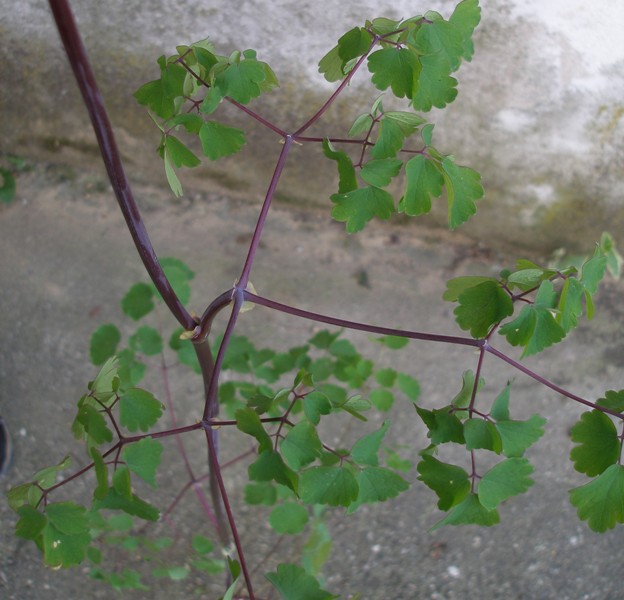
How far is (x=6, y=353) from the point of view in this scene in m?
1.80

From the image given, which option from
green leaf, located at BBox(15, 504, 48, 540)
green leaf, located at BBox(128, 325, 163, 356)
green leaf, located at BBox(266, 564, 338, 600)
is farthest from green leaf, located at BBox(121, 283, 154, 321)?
green leaf, located at BBox(266, 564, 338, 600)

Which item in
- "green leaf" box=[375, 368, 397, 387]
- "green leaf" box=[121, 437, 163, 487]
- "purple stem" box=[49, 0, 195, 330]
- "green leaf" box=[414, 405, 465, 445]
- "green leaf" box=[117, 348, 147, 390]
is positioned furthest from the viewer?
"green leaf" box=[375, 368, 397, 387]

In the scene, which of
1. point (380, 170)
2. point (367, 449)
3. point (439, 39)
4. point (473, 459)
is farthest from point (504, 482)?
point (439, 39)

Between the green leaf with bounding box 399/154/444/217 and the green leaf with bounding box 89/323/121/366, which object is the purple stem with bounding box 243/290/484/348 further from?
the green leaf with bounding box 89/323/121/366

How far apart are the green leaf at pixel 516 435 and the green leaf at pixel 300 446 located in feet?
0.74

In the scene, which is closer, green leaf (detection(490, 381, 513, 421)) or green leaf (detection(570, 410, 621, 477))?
green leaf (detection(570, 410, 621, 477))

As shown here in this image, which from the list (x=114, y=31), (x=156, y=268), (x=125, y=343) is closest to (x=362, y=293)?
(x=125, y=343)

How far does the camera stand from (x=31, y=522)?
735mm

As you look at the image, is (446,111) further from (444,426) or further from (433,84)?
(444,426)

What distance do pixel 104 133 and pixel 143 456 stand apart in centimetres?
38

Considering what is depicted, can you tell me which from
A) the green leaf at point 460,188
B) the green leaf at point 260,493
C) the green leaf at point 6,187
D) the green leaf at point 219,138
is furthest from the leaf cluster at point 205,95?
the green leaf at point 6,187

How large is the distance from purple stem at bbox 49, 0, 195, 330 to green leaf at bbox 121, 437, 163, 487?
148 mm

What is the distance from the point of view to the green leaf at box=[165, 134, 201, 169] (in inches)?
30.0

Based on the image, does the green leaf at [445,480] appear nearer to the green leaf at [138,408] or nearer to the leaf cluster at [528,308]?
the leaf cluster at [528,308]
